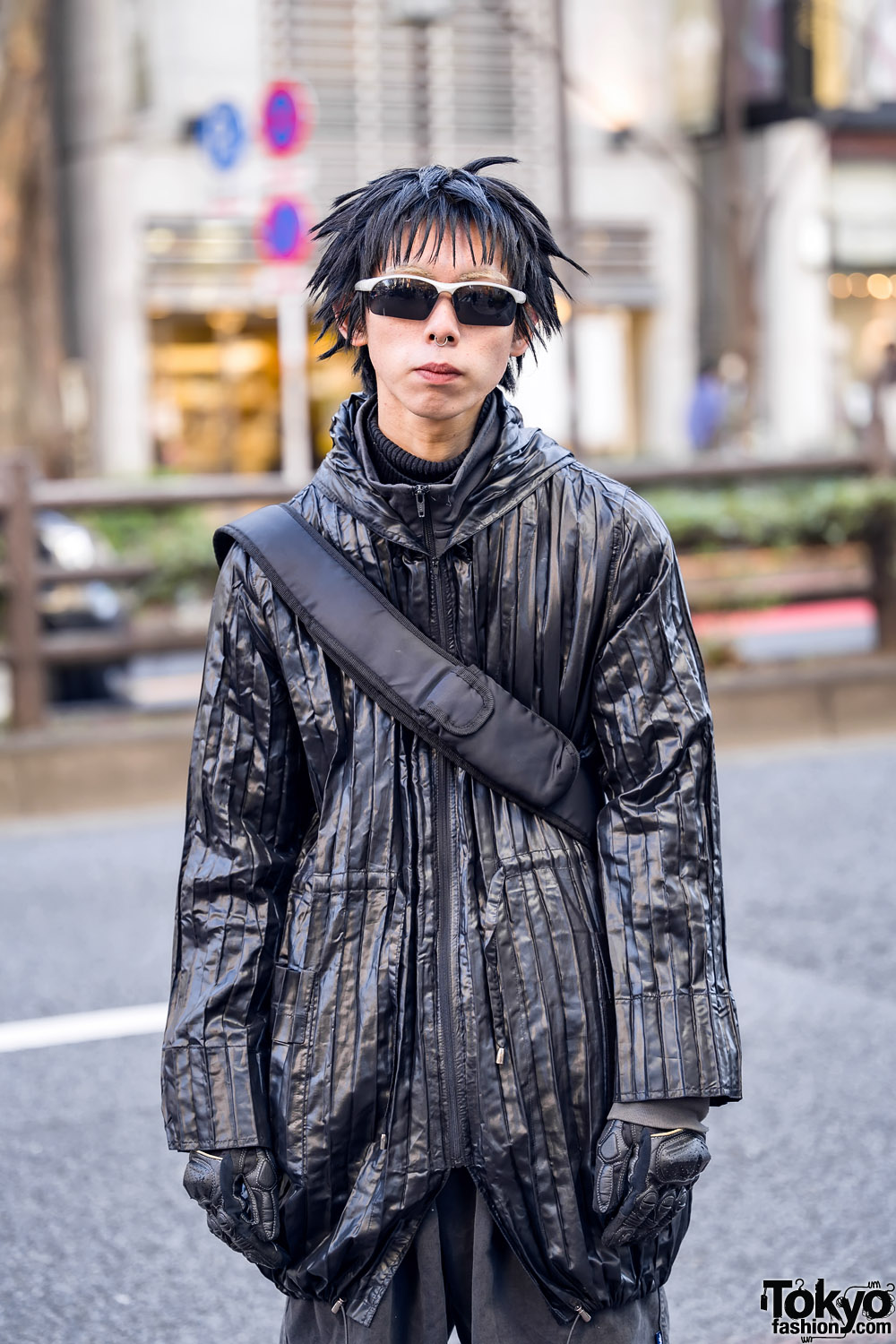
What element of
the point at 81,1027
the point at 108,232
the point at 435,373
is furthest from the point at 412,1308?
the point at 108,232

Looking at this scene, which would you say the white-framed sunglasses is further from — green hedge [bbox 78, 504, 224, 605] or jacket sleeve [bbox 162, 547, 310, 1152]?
green hedge [bbox 78, 504, 224, 605]

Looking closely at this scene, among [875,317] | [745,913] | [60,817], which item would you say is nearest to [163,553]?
[60,817]

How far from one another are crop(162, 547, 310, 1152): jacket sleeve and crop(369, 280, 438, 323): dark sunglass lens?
0.35 metres

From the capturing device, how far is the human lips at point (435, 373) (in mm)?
2100

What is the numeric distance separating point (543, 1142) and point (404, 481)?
821 millimetres

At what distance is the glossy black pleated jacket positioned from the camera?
2074 mm

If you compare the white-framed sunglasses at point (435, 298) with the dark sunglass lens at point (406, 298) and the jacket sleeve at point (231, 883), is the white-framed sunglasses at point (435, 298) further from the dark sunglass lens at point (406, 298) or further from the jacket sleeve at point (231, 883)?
the jacket sleeve at point (231, 883)

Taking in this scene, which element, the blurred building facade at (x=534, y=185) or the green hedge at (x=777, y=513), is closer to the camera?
the green hedge at (x=777, y=513)

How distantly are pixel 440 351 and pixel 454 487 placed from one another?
0.16 meters

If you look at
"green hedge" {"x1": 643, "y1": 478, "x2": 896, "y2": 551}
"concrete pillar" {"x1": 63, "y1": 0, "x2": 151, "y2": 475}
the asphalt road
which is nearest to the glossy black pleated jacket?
the asphalt road

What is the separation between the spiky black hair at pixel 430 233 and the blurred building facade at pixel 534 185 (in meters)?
20.6

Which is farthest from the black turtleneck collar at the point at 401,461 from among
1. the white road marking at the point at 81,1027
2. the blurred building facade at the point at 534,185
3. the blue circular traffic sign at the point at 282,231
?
the blurred building facade at the point at 534,185

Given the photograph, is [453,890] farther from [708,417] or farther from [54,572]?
[708,417]

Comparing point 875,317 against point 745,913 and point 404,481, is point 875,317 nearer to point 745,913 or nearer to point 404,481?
point 745,913
